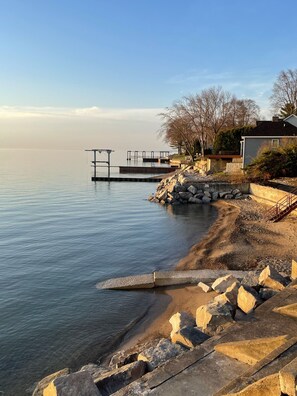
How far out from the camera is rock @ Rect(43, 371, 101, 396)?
4.51 metres

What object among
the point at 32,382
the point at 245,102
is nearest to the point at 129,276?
Result: the point at 32,382

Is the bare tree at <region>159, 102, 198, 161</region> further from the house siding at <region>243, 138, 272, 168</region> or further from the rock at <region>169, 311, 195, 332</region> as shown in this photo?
the rock at <region>169, 311, 195, 332</region>

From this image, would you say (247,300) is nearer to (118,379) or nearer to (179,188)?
(118,379)

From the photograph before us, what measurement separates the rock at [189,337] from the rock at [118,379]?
3.83 ft

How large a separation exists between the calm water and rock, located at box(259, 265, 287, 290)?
3374mm

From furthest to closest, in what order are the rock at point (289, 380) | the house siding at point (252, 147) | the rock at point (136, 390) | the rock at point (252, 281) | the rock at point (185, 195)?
the house siding at point (252, 147) → the rock at point (185, 195) → the rock at point (252, 281) → the rock at point (136, 390) → the rock at point (289, 380)

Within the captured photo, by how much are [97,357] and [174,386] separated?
3.56 meters

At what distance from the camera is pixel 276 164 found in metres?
32.7

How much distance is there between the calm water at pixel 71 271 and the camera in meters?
8.06

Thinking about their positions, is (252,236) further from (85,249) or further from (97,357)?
(97,357)

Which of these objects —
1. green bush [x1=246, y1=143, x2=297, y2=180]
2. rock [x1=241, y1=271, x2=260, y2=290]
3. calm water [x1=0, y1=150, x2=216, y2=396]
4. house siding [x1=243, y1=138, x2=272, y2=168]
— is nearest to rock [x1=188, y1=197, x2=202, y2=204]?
calm water [x1=0, y1=150, x2=216, y2=396]

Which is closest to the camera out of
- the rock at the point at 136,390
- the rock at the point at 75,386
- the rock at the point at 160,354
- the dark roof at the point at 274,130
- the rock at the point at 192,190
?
the rock at the point at 75,386

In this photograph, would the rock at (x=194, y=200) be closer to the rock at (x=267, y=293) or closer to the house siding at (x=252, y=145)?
the house siding at (x=252, y=145)

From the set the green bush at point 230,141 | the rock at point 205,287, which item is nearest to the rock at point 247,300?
the rock at point 205,287
